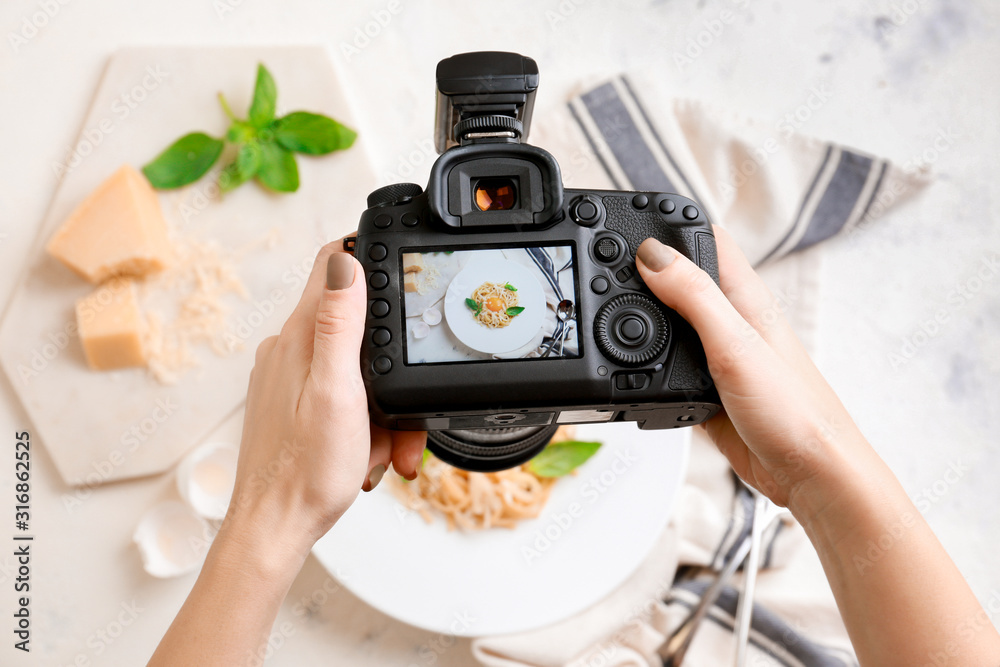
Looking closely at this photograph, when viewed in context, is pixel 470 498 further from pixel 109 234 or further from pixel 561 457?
pixel 109 234

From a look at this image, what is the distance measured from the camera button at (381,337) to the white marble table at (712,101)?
2.41 feet

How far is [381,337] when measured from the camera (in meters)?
0.75

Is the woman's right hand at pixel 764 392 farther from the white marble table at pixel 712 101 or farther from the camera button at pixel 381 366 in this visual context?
the white marble table at pixel 712 101

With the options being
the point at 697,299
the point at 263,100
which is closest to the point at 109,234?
the point at 263,100

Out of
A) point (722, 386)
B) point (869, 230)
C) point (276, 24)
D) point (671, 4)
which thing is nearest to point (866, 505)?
point (722, 386)

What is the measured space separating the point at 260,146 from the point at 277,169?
0.06 m

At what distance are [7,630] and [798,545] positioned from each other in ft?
5.07

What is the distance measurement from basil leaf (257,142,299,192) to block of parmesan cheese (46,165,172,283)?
24 centimetres

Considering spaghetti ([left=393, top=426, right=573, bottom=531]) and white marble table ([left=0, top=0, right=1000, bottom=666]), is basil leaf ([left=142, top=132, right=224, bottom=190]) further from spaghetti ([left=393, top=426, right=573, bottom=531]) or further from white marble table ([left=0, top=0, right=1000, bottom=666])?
spaghetti ([left=393, top=426, right=573, bottom=531])

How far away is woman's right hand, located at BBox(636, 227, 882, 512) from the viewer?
75cm

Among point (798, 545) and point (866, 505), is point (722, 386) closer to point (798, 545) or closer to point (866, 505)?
point (866, 505)

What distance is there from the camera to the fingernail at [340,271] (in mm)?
724

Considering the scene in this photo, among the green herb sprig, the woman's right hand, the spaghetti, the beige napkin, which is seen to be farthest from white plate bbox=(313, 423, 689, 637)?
the green herb sprig

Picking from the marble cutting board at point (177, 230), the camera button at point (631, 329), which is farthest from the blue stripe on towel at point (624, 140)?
the camera button at point (631, 329)
